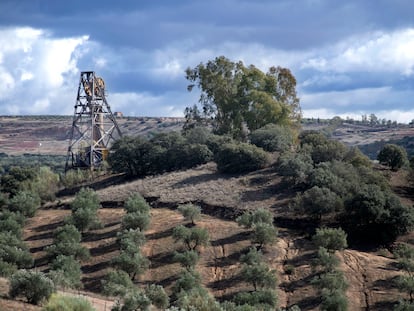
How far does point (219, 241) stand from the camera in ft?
121

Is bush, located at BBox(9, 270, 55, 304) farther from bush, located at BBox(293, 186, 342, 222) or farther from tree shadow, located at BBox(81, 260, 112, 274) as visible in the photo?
bush, located at BBox(293, 186, 342, 222)

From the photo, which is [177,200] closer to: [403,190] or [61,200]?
[61,200]

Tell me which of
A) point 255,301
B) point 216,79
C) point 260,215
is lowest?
point 255,301

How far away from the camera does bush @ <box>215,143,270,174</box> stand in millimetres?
49969

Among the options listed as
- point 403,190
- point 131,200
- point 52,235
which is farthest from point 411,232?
point 52,235

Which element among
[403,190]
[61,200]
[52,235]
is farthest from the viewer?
[61,200]

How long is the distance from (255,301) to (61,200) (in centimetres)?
2789

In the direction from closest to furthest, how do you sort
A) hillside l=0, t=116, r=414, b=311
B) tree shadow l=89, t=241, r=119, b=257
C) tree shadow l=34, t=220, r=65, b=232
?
hillside l=0, t=116, r=414, b=311 < tree shadow l=89, t=241, r=119, b=257 < tree shadow l=34, t=220, r=65, b=232

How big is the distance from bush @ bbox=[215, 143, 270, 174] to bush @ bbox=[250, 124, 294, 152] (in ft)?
10.7

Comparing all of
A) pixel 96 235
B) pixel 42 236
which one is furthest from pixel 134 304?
pixel 42 236

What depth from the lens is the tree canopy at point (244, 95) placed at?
58.6m

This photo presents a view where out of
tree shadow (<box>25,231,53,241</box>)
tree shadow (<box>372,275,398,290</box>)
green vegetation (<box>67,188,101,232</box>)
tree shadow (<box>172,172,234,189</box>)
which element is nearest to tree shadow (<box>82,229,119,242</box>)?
green vegetation (<box>67,188,101,232</box>)

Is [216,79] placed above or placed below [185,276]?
above

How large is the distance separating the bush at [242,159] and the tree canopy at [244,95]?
8912mm
